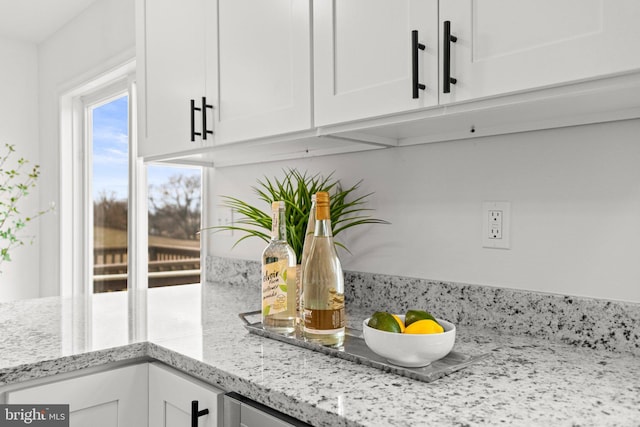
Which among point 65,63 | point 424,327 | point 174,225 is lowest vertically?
point 424,327

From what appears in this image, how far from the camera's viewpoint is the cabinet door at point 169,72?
5.44ft

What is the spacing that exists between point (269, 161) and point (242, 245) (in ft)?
1.34

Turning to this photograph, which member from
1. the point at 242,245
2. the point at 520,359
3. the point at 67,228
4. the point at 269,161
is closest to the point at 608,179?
the point at 520,359

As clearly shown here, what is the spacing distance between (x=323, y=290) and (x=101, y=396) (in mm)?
562

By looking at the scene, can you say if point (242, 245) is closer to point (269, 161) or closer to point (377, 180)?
point (269, 161)

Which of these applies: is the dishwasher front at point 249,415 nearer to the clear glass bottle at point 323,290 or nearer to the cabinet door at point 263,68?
the clear glass bottle at point 323,290

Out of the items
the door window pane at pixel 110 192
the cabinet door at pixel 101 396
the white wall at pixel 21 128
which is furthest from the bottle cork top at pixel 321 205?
the white wall at pixel 21 128

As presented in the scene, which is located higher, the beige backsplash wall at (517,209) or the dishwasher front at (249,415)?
the beige backsplash wall at (517,209)

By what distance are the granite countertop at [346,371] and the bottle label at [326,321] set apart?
2.1 inches

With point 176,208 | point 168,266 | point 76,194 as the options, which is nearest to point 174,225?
point 176,208

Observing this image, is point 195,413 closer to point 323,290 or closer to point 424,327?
point 323,290

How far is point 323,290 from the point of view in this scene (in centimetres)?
114

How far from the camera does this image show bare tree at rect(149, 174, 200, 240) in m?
2.88

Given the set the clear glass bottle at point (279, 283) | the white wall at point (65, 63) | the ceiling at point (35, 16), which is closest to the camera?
the clear glass bottle at point (279, 283)
